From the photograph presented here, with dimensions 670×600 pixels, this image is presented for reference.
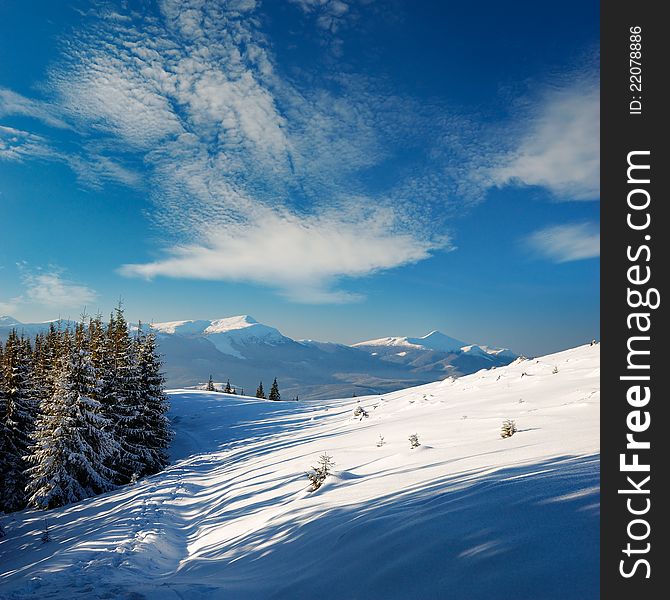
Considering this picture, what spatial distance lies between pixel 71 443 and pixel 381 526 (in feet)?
65.4

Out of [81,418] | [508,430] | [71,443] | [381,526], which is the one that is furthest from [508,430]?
[71,443]

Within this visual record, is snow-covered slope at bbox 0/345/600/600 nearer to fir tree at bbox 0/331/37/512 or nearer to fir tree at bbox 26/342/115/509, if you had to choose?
fir tree at bbox 26/342/115/509

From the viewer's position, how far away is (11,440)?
2111cm

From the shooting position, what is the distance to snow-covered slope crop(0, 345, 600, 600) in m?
3.33

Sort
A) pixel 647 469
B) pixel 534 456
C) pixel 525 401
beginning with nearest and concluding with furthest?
pixel 647 469, pixel 534 456, pixel 525 401

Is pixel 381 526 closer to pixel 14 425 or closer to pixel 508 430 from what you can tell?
pixel 508 430

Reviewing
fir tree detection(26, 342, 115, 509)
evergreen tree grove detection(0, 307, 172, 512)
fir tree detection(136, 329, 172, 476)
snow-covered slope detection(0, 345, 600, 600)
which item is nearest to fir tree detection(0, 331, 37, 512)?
evergreen tree grove detection(0, 307, 172, 512)

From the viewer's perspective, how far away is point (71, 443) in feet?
57.7

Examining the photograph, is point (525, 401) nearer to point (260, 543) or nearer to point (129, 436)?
point (260, 543)

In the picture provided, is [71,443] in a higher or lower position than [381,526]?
lower

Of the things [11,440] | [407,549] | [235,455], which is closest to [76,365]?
[11,440]

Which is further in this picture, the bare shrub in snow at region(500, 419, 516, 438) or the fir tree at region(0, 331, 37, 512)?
the fir tree at region(0, 331, 37, 512)

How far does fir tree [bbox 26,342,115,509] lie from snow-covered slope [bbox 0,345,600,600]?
270cm

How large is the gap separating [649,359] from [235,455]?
71.2 ft
